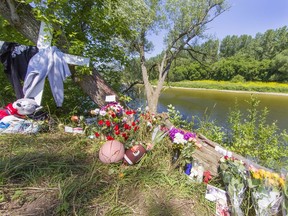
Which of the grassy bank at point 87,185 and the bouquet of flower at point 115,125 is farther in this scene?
the bouquet of flower at point 115,125

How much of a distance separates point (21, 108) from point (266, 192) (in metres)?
2.22

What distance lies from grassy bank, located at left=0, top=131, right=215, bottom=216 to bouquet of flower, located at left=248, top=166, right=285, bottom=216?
0.98 feet

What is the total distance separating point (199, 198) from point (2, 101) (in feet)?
9.65

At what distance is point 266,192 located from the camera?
0.98 metres

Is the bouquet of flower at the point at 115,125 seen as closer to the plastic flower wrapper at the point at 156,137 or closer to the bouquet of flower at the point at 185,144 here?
the plastic flower wrapper at the point at 156,137

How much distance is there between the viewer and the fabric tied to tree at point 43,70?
5.64 feet

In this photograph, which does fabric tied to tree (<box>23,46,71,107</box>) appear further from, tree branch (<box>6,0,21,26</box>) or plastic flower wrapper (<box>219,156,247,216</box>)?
plastic flower wrapper (<box>219,156,247,216</box>)

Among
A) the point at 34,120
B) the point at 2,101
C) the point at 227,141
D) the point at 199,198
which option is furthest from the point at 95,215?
the point at 227,141

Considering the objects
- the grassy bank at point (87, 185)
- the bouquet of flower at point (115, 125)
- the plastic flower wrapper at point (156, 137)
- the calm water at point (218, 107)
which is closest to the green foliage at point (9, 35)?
the grassy bank at point (87, 185)

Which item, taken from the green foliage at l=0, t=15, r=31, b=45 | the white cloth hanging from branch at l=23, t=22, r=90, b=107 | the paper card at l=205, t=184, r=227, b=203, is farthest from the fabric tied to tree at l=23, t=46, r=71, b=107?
the paper card at l=205, t=184, r=227, b=203

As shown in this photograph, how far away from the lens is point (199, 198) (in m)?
1.20

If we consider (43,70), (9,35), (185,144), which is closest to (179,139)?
(185,144)

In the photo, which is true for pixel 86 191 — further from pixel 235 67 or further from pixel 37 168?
pixel 235 67

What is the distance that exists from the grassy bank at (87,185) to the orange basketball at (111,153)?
5cm
